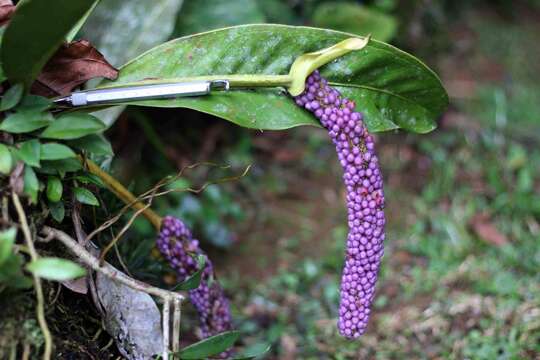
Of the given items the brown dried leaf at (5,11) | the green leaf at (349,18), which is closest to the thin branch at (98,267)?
the brown dried leaf at (5,11)

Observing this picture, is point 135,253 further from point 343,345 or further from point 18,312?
point 343,345

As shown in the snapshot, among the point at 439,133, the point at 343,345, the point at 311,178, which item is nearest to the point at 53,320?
the point at 343,345

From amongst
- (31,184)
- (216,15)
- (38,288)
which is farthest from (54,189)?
(216,15)

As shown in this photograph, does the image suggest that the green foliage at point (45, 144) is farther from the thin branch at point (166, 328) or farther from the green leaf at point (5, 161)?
the thin branch at point (166, 328)

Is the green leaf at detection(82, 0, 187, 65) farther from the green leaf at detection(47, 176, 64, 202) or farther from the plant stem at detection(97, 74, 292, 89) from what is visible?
the green leaf at detection(47, 176, 64, 202)

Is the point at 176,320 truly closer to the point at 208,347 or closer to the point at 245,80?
the point at 208,347
